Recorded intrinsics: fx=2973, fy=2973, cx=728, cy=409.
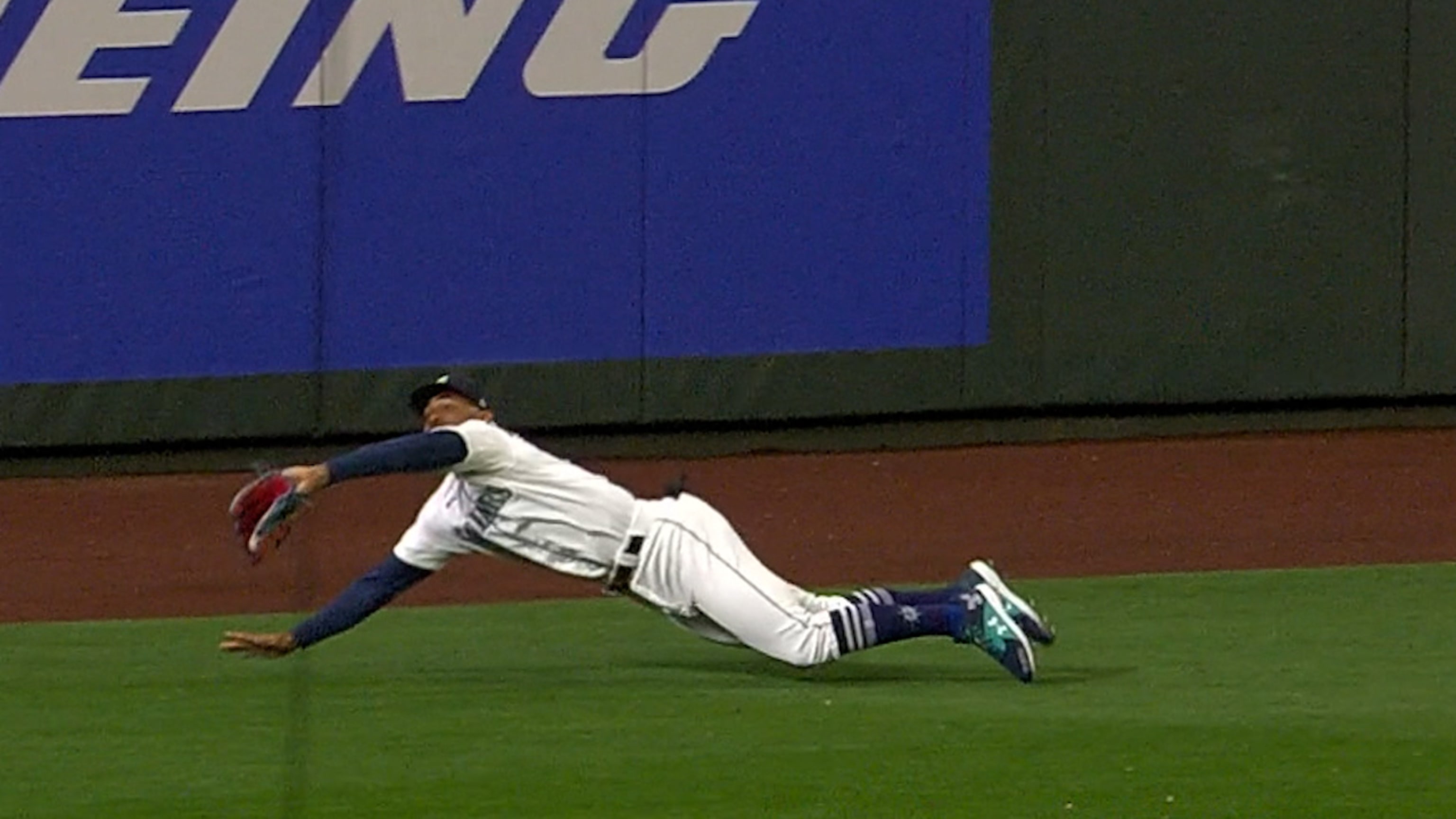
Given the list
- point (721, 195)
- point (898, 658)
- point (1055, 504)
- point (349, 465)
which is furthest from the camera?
point (721, 195)

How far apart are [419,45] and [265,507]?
6195 mm

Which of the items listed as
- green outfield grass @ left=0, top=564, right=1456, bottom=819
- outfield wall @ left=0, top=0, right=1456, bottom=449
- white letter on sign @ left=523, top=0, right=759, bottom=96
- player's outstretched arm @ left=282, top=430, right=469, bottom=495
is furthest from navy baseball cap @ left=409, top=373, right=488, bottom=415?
white letter on sign @ left=523, top=0, right=759, bottom=96

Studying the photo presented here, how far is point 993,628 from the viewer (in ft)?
29.7

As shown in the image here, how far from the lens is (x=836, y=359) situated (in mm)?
15094

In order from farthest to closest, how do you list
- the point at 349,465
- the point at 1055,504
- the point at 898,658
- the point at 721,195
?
the point at 721,195 → the point at 1055,504 → the point at 898,658 → the point at 349,465

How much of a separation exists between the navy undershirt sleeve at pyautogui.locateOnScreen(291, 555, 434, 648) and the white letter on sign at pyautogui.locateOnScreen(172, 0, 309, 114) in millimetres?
5303

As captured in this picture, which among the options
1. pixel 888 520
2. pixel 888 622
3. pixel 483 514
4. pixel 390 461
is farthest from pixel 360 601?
pixel 888 520

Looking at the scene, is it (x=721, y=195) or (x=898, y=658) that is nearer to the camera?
(x=898, y=658)

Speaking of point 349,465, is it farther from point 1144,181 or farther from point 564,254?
point 1144,181

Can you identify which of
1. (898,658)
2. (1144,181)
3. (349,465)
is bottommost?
(898,658)

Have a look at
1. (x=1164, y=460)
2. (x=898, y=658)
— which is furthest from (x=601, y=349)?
(x=898, y=658)

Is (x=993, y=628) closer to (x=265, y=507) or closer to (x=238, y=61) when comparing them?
(x=265, y=507)

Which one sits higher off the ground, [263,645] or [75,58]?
[75,58]

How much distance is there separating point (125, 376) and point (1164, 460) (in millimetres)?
5143
